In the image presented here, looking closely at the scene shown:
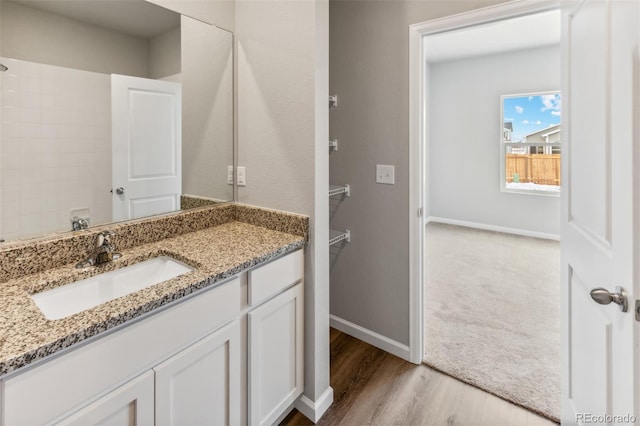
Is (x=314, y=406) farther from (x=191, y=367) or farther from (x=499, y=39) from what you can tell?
(x=499, y=39)

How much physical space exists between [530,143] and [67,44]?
18.7 ft

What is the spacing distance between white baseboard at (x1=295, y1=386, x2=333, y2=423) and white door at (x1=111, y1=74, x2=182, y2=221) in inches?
45.5

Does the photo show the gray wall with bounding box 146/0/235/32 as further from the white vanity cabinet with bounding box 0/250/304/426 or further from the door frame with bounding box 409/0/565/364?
the white vanity cabinet with bounding box 0/250/304/426

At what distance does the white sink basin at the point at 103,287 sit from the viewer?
1100 millimetres

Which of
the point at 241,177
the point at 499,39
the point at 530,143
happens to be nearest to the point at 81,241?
the point at 241,177

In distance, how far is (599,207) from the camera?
105cm

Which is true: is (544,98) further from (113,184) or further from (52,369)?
(52,369)

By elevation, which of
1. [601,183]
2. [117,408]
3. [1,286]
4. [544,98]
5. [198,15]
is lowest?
[117,408]

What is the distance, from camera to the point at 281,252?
1479mm

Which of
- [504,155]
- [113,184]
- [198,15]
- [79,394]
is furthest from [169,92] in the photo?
[504,155]

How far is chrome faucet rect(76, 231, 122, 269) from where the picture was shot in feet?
4.21

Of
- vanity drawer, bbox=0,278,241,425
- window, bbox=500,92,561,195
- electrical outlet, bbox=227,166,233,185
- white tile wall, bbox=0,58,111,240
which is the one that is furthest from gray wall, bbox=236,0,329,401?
window, bbox=500,92,561,195

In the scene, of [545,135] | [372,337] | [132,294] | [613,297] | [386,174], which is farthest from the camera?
[545,135]

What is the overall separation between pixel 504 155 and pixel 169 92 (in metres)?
5.20
